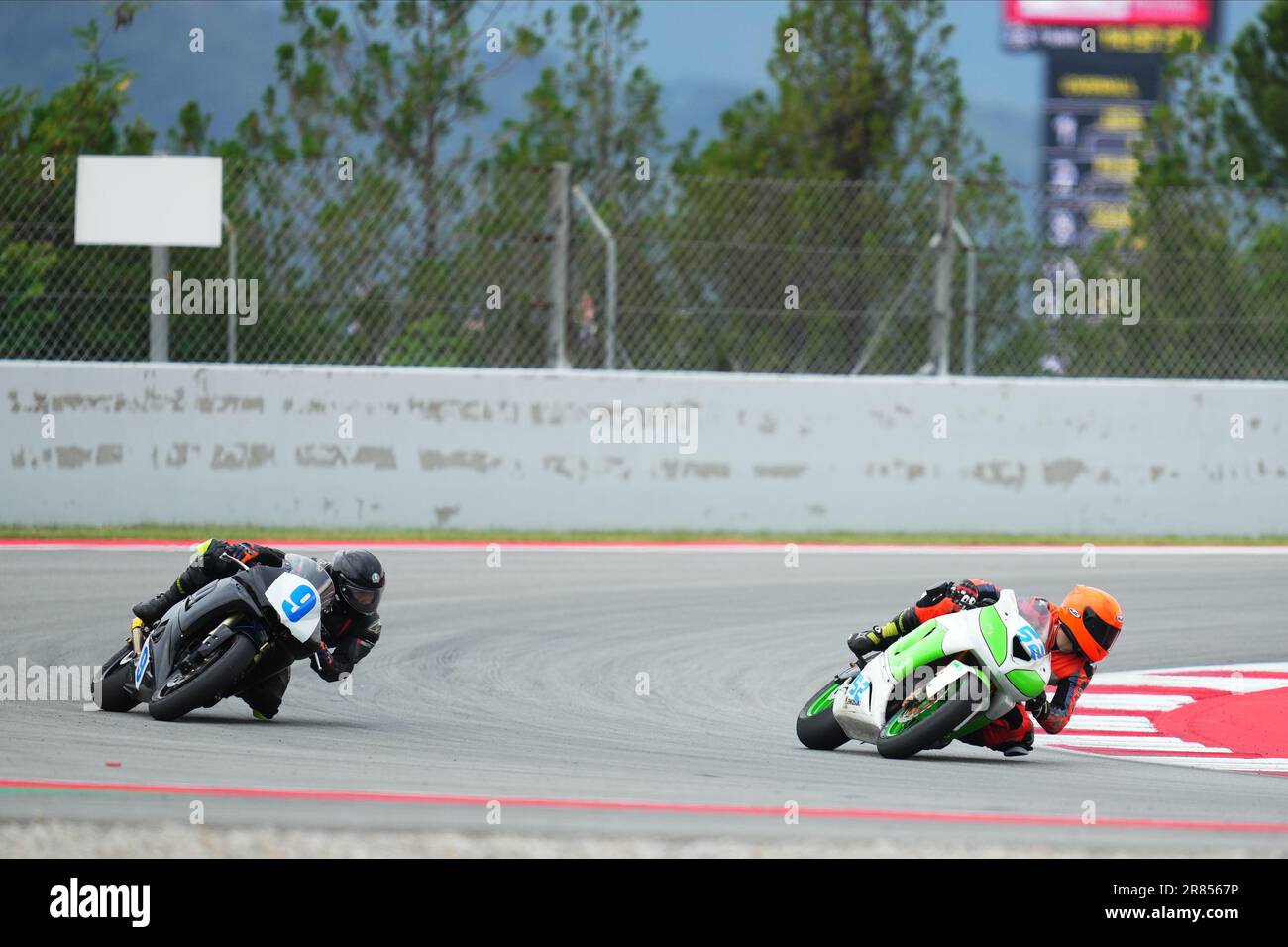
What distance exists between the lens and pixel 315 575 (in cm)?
817

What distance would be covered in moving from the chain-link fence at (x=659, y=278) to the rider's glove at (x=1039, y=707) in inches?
292

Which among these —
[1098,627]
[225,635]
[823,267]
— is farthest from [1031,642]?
[823,267]

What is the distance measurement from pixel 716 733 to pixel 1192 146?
24.1m

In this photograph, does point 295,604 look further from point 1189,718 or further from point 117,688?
point 1189,718

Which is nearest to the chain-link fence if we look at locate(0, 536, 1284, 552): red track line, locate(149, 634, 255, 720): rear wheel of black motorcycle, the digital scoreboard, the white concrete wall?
the white concrete wall

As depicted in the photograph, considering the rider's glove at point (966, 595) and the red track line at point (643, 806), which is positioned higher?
the rider's glove at point (966, 595)

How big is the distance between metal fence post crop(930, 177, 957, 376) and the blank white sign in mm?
5771

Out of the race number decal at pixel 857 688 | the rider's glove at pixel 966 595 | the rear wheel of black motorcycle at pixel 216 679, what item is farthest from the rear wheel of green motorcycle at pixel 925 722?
the rear wheel of black motorcycle at pixel 216 679

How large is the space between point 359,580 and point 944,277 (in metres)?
8.30

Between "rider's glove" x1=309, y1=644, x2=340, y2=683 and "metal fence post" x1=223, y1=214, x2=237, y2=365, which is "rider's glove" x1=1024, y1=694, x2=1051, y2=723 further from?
"metal fence post" x1=223, y1=214, x2=237, y2=365

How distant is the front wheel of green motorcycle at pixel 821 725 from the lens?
8.11 m

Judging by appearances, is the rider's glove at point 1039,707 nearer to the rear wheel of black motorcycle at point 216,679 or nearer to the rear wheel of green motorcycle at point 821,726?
the rear wheel of green motorcycle at point 821,726

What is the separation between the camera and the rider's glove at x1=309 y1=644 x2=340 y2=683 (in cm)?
810
